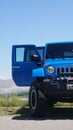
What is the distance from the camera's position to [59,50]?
16031mm

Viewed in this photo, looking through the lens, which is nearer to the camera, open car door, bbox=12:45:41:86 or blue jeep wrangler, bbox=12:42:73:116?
blue jeep wrangler, bbox=12:42:73:116

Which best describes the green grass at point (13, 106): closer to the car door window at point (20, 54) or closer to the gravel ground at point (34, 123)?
the car door window at point (20, 54)

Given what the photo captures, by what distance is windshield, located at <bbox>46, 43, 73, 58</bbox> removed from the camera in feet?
52.0

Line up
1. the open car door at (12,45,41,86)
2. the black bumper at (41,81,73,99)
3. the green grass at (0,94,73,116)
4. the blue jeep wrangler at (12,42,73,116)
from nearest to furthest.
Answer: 1. the black bumper at (41,81,73,99)
2. the blue jeep wrangler at (12,42,73,116)
3. the open car door at (12,45,41,86)
4. the green grass at (0,94,73,116)

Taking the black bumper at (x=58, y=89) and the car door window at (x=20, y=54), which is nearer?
the black bumper at (x=58, y=89)

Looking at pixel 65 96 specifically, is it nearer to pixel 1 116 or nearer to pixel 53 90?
pixel 53 90

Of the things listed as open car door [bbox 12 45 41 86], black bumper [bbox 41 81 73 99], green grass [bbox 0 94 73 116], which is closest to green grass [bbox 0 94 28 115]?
green grass [bbox 0 94 73 116]

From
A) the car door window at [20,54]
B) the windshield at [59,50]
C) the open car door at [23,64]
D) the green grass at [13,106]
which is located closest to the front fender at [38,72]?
the open car door at [23,64]

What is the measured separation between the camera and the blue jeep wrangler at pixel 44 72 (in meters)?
14.2

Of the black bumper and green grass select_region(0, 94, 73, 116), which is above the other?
the black bumper

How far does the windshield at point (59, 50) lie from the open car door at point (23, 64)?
1.67 ft

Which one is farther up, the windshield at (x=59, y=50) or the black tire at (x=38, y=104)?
the windshield at (x=59, y=50)

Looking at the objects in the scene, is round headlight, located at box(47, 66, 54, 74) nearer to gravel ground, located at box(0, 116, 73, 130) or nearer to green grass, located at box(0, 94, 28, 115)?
gravel ground, located at box(0, 116, 73, 130)

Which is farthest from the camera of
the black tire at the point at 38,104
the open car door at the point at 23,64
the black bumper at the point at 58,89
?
the open car door at the point at 23,64
